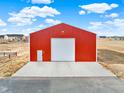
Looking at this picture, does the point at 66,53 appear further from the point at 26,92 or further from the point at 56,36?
the point at 26,92

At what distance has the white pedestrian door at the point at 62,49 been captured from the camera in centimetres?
2036

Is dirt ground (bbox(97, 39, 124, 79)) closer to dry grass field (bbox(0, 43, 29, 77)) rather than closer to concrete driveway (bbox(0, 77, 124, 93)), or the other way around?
concrete driveway (bbox(0, 77, 124, 93))

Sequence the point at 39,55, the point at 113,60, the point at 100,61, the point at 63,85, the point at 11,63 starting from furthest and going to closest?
the point at 113,60 < the point at 100,61 < the point at 39,55 < the point at 11,63 < the point at 63,85

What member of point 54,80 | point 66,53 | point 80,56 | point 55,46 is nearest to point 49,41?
point 55,46

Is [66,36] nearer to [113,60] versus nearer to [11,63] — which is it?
[113,60]

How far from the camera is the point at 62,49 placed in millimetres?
20594

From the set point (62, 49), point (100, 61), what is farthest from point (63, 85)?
point (100, 61)

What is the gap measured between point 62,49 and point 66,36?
4.73ft

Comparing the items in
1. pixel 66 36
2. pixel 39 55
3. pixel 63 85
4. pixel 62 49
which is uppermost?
pixel 66 36

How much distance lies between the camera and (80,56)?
2028 cm

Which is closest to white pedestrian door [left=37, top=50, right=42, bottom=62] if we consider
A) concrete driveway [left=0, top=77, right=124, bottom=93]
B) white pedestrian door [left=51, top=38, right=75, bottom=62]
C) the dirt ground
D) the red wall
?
the red wall

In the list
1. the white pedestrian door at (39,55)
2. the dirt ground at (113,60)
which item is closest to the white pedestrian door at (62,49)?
the white pedestrian door at (39,55)

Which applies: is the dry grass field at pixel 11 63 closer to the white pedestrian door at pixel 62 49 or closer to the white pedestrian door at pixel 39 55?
the white pedestrian door at pixel 39 55

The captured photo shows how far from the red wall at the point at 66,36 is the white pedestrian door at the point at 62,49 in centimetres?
32
